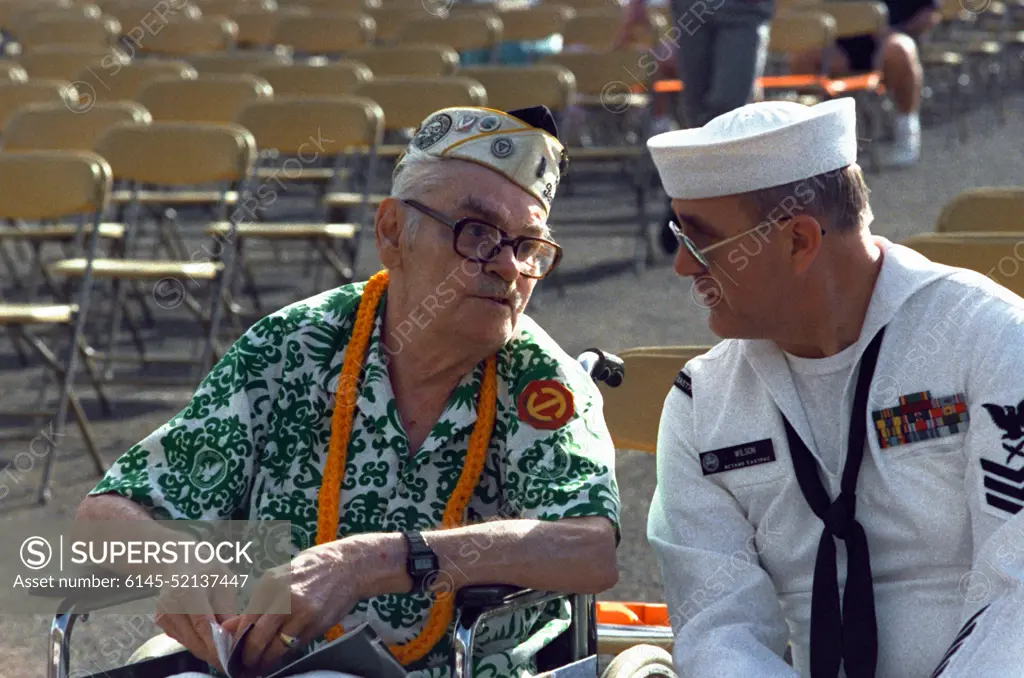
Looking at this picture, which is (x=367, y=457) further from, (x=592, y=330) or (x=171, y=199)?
(x=171, y=199)

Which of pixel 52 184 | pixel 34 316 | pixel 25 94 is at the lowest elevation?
pixel 25 94

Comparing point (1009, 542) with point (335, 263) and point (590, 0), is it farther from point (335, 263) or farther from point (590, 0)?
point (590, 0)

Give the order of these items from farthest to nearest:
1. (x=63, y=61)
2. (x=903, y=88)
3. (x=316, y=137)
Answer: (x=903, y=88) < (x=63, y=61) < (x=316, y=137)

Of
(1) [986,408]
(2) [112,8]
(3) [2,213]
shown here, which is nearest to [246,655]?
(1) [986,408]

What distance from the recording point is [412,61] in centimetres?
972

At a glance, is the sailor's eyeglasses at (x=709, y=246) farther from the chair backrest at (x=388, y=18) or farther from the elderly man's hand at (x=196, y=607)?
the chair backrest at (x=388, y=18)

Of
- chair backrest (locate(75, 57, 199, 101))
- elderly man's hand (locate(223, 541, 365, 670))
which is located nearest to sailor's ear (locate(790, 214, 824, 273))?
elderly man's hand (locate(223, 541, 365, 670))

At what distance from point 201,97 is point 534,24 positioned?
154 inches

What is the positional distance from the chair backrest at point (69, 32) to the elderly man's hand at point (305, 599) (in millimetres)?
10178

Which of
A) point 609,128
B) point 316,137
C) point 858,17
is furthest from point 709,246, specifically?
point 609,128

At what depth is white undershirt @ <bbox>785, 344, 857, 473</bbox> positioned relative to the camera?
97.0 inches

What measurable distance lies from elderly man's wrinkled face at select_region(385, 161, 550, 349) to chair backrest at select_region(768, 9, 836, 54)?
331 inches

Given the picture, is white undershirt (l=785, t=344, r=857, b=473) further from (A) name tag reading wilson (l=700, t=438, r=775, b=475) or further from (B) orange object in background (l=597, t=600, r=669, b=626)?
(B) orange object in background (l=597, t=600, r=669, b=626)

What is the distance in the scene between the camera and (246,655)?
8.41 feet
